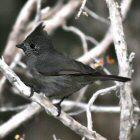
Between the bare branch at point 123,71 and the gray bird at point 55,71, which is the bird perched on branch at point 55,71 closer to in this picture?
the gray bird at point 55,71

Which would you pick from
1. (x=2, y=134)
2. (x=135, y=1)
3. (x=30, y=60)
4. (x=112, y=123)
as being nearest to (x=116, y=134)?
(x=112, y=123)

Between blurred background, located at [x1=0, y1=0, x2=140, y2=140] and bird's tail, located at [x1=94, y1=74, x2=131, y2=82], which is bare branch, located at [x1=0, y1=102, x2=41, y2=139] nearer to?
bird's tail, located at [x1=94, y1=74, x2=131, y2=82]

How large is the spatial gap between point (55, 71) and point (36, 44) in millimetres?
490

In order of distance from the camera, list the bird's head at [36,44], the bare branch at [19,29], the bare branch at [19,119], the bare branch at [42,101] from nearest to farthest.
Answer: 1. the bare branch at [42,101]
2. the bird's head at [36,44]
3. the bare branch at [19,119]
4. the bare branch at [19,29]

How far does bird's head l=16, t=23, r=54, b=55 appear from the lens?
5.58 metres

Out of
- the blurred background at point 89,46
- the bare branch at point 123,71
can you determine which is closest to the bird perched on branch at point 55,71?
the bare branch at point 123,71

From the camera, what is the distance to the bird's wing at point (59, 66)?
5.14m

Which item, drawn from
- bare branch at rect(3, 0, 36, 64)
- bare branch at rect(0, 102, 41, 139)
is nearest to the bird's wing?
bare branch at rect(0, 102, 41, 139)

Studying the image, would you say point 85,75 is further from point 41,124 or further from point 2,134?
point 41,124

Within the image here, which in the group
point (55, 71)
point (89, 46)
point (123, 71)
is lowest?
point (89, 46)

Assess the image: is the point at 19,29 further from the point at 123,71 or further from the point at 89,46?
the point at 123,71

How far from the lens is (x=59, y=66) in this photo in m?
5.31

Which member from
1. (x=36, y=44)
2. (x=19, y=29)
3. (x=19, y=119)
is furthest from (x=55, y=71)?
(x=19, y=29)

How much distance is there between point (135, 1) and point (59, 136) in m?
2.32
